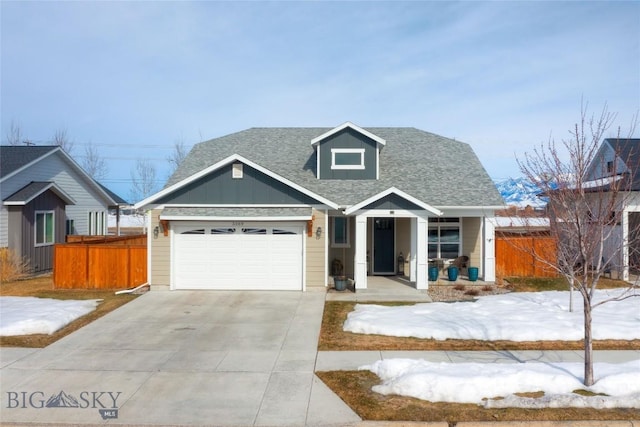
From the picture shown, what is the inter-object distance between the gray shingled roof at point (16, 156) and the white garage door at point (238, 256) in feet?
32.8

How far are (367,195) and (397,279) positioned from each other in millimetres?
3402

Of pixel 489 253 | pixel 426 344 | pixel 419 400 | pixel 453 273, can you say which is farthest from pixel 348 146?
pixel 419 400

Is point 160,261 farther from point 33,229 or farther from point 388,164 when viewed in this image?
point 388,164

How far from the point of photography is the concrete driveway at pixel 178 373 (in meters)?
7.02

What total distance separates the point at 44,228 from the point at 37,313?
1110 cm

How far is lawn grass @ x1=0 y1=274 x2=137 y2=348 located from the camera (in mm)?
10797

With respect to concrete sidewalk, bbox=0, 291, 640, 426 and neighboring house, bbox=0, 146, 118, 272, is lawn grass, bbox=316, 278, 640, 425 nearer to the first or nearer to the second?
concrete sidewalk, bbox=0, 291, 640, 426

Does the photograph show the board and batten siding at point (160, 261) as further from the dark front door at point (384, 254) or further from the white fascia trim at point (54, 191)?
the dark front door at point (384, 254)

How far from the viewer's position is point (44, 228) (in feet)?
72.6

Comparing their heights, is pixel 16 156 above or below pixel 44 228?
above

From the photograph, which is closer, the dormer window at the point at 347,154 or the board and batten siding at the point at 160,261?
the board and batten siding at the point at 160,261

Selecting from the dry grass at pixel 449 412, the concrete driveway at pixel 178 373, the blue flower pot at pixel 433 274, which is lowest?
the concrete driveway at pixel 178 373

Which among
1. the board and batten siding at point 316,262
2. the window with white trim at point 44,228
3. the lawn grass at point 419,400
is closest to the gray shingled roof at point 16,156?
the window with white trim at point 44,228

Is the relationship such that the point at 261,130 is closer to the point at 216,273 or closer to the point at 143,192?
the point at 216,273
